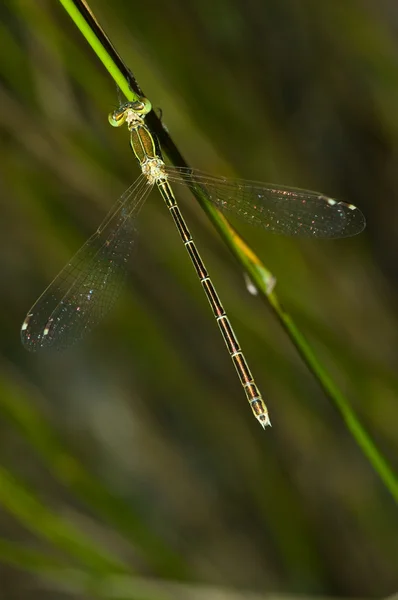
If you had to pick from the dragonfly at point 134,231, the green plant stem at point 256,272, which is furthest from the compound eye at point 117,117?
the green plant stem at point 256,272

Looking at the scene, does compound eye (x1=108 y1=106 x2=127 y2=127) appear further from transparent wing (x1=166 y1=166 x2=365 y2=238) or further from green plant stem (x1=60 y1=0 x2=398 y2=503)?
green plant stem (x1=60 y1=0 x2=398 y2=503)

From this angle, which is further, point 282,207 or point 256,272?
point 282,207

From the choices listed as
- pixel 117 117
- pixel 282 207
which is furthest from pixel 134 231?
pixel 282 207

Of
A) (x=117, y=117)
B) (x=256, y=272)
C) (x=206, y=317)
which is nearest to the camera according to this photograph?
(x=256, y=272)

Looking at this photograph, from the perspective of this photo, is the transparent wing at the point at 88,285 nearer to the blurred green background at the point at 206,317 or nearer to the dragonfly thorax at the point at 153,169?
the dragonfly thorax at the point at 153,169

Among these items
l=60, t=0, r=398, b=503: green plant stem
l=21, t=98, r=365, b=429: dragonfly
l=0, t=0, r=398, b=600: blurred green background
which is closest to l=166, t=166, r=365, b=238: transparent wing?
l=21, t=98, r=365, b=429: dragonfly

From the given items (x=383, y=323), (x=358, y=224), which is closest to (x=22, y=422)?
(x=358, y=224)

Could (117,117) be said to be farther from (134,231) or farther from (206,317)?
(206,317)
